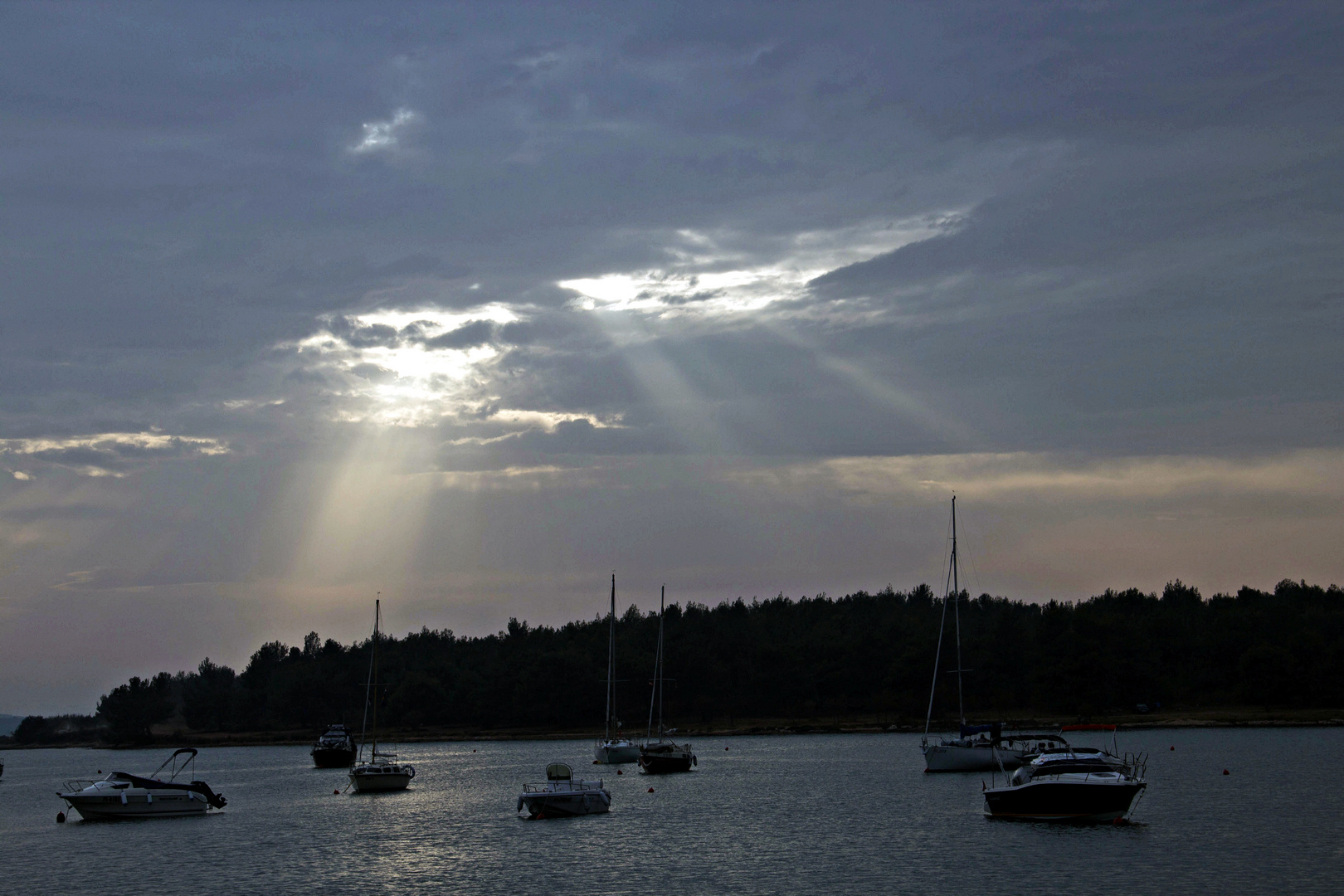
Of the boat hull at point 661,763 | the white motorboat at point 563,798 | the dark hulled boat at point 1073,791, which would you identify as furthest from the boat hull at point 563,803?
the boat hull at point 661,763

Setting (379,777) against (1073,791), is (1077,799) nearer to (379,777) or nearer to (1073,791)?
(1073,791)

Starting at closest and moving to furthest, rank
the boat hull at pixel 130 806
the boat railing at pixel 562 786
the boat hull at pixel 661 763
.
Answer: the boat railing at pixel 562 786 < the boat hull at pixel 130 806 < the boat hull at pixel 661 763

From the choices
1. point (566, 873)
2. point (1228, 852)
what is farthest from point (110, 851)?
point (1228, 852)

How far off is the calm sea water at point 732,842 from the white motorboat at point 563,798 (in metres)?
1.07

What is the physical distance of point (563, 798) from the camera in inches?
3002

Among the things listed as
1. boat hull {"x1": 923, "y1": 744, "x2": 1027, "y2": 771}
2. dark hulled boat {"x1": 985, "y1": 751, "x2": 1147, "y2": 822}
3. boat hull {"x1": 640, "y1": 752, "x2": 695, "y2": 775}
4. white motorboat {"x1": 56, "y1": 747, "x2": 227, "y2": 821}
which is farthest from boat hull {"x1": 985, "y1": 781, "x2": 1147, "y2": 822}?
white motorboat {"x1": 56, "y1": 747, "x2": 227, "y2": 821}

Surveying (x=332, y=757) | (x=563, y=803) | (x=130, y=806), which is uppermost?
(x=563, y=803)

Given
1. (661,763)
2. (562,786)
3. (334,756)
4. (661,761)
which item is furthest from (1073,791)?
(334,756)

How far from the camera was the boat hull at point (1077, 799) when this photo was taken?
203ft

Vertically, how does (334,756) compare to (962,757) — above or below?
below

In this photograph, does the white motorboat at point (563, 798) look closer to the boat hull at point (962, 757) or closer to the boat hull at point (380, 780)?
the boat hull at point (380, 780)

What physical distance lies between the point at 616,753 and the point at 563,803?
49212 mm

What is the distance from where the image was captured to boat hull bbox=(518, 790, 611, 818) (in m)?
75.8

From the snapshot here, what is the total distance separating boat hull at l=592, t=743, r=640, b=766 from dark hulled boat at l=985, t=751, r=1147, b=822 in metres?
64.0
